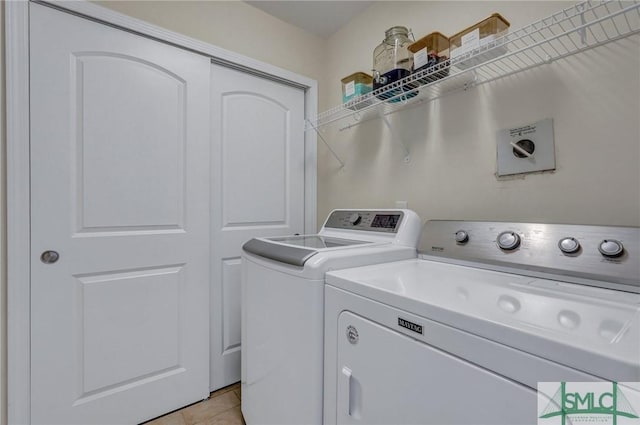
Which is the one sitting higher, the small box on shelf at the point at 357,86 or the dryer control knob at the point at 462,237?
the small box on shelf at the point at 357,86

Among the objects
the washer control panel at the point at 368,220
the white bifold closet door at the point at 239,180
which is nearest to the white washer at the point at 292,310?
the washer control panel at the point at 368,220

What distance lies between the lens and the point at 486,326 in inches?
23.3

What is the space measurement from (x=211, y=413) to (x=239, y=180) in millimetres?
1326

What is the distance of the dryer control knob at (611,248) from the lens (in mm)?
840

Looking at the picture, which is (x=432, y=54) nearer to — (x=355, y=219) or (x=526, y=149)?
(x=526, y=149)

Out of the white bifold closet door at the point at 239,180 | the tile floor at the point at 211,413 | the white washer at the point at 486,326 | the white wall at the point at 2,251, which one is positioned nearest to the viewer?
the white washer at the point at 486,326

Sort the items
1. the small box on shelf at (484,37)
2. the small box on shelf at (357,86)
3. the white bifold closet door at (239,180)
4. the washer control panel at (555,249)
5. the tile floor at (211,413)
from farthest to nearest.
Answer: the white bifold closet door at (239,180) → the small box on shelf at (357,86) → the tile floor at (211,413) → the small box on shelf at (484,37) → the washer control panel at (555,249)

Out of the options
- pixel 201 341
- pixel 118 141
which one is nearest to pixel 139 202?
pixel 118 141

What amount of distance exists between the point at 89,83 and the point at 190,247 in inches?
36.4

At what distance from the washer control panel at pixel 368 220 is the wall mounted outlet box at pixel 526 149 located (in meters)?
0.48

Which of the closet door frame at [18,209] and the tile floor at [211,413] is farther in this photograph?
the tile floor at [211,413]

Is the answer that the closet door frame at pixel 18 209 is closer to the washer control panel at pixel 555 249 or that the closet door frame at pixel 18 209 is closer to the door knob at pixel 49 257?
the door knob at pixel 49 257

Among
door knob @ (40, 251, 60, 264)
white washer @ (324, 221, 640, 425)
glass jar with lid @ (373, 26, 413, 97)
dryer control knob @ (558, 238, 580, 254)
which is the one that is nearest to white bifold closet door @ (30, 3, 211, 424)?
door knob @ (40, 251, 60, 264)

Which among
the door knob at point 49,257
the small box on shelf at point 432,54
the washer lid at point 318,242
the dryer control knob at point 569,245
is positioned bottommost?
the door knob at point 49,257
